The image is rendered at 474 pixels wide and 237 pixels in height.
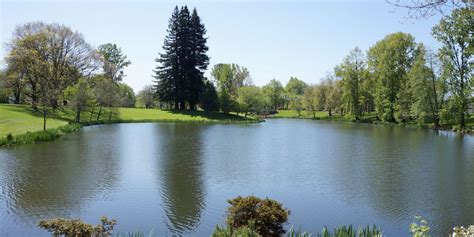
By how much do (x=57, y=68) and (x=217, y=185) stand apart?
1813 inches

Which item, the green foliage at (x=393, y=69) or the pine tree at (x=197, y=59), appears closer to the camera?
the green foliage at (x=393, y=69)

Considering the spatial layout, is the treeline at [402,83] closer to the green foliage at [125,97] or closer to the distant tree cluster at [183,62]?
the distant tree cluster at [183,62]

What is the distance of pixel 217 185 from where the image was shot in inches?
603

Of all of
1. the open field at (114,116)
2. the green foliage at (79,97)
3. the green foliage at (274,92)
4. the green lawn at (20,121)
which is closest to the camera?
the green lawn at (20,121)

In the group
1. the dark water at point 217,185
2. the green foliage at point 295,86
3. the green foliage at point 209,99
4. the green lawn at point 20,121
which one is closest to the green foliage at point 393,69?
the green foliage at point 209,99

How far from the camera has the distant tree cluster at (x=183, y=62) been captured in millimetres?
66562

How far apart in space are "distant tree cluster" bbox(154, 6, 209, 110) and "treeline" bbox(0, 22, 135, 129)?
11524 millimetres

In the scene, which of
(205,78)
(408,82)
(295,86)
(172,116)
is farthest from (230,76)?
(295,86)

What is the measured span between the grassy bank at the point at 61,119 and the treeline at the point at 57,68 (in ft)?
4.05

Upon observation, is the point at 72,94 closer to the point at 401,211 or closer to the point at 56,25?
the point at 56,25

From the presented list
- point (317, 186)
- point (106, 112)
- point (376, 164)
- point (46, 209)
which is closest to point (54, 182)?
point (46, 209)

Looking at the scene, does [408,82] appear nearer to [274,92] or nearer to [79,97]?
[79,97]

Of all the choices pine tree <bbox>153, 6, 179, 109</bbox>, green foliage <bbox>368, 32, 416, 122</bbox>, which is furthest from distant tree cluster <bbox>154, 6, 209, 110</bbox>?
green foliage <bbox>368, 32, 416, 122</bbox>

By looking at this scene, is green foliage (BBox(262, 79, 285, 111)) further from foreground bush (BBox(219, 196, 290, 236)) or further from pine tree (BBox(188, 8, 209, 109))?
foreground bush (BBox(219, 196, 290, 236))
